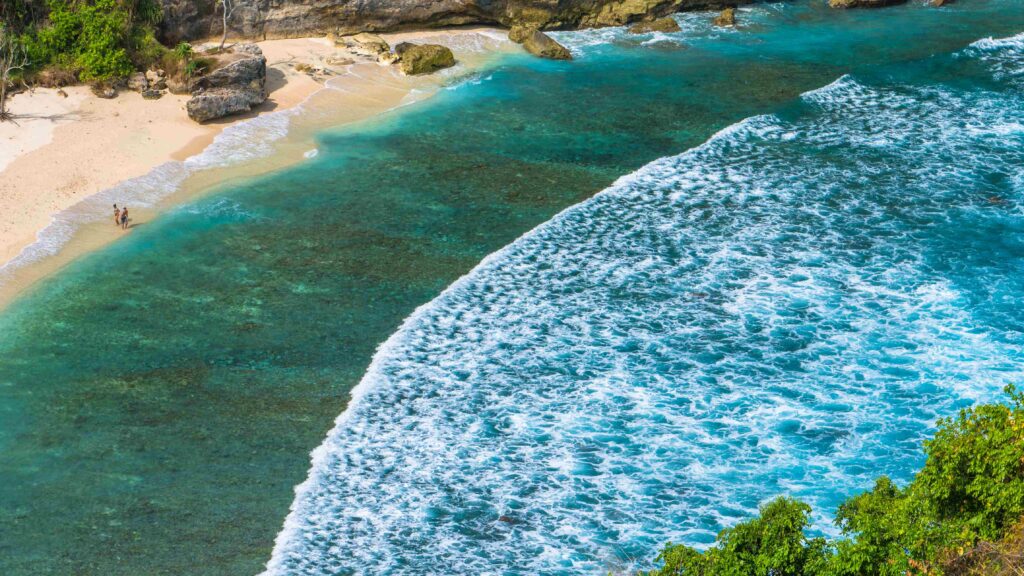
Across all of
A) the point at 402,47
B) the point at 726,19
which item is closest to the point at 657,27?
the point at 726,19

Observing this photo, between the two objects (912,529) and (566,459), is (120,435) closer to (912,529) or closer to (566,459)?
(566,459)

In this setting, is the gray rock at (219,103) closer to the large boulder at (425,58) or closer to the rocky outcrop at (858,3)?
the large boulder at (425,58)

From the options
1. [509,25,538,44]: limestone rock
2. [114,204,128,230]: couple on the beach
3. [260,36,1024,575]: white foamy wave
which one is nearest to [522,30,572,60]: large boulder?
[509,25,538,44]: limestone rock

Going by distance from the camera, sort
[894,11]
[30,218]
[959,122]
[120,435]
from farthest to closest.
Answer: [894,11]
[959,122]
[30,218]
[120,435]

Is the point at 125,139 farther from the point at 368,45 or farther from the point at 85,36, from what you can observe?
the point at 368,45

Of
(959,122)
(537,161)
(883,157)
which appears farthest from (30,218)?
(959,122)

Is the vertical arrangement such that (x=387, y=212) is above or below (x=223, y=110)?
below

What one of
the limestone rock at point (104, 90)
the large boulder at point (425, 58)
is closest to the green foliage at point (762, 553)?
the limestone rock at point (104, 90)

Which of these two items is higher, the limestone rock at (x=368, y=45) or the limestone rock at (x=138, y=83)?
the limestone rock at (x=368, y=45)
